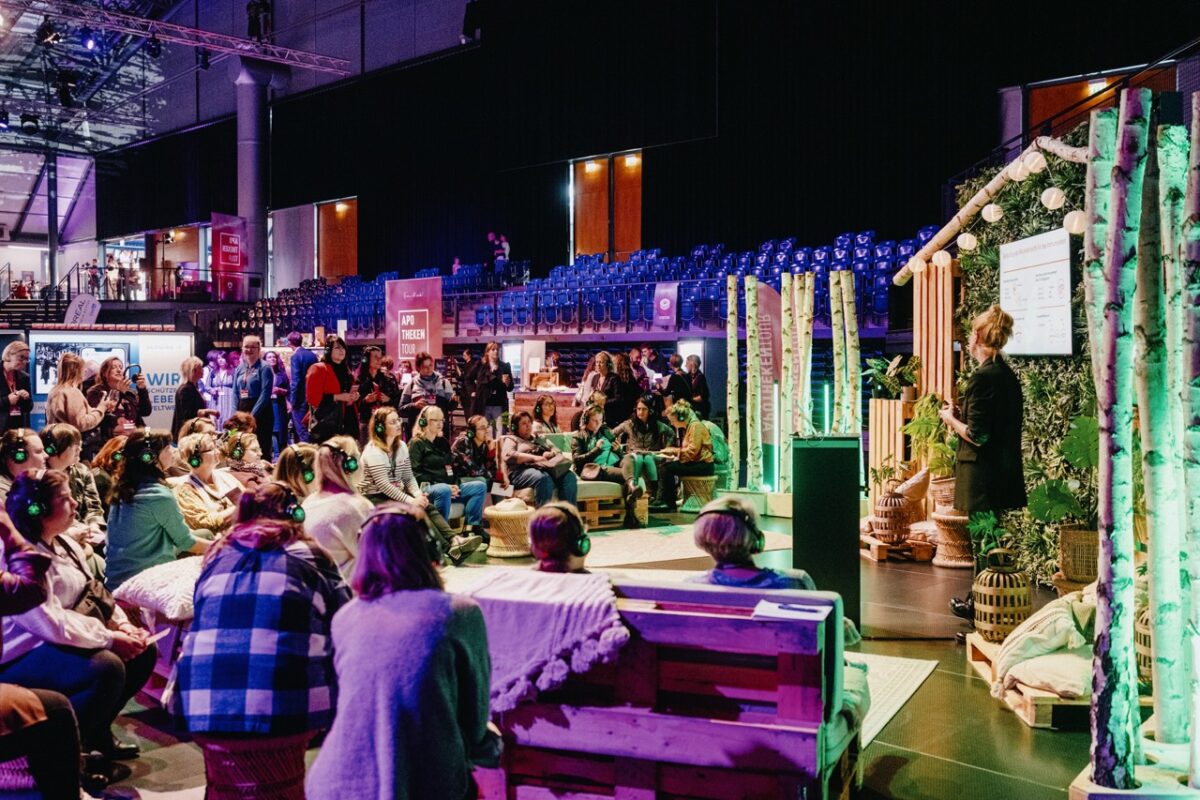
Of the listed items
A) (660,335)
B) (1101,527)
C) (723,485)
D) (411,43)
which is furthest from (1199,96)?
(411,43)

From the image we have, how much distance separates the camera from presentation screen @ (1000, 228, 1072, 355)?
567cm

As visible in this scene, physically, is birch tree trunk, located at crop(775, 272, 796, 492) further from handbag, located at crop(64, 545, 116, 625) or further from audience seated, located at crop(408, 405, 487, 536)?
handbag, located at crop(64, 545, 116, 625)

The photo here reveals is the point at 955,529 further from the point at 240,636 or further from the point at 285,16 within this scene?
the point at 285,16

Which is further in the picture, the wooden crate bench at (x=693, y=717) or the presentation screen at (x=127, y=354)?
the presentation screen at (x=127, y=354)

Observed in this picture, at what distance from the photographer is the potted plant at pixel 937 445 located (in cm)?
699

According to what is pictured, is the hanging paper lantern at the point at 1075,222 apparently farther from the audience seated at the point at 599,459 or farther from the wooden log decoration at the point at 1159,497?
the audience seated at the point at 599,459

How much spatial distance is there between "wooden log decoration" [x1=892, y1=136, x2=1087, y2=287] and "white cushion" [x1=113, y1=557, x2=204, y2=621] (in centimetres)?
453

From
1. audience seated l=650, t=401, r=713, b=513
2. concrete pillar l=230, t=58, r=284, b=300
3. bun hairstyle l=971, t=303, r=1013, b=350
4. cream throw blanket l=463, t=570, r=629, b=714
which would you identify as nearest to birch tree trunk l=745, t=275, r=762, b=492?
audience seated l=650, t=401, r=713, b=513

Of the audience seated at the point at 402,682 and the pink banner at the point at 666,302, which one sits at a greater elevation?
the pink banner at the point at 666,302

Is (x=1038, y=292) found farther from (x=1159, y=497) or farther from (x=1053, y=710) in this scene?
(x=1159, y=497)

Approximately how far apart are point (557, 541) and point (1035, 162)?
419 cm

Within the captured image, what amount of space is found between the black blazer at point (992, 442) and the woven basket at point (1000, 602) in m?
0.33

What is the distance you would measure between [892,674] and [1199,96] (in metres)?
2.72

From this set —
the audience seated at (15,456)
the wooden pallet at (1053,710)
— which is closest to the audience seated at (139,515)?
the audience seated at (15,456)
